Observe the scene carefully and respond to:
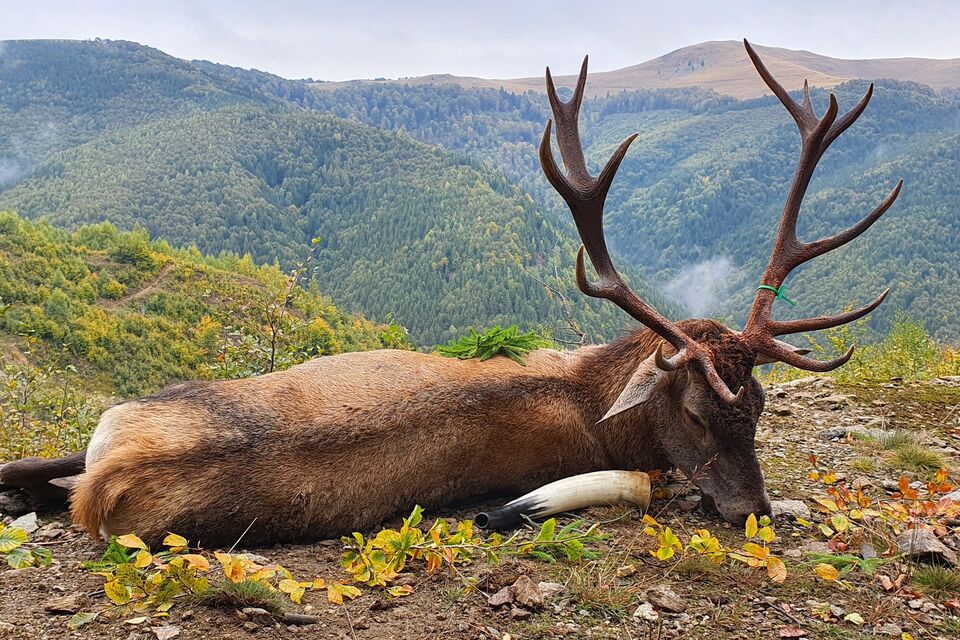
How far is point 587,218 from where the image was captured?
5078 mm

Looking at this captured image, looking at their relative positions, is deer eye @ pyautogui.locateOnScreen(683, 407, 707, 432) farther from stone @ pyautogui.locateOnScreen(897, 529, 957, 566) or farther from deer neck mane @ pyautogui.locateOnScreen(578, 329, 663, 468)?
stone @ pyautogui.locateOnScreen(897, 529, 957, 566)

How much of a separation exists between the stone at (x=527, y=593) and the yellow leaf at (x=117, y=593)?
1677 mm

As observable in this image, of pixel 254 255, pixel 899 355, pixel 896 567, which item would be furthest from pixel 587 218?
pixel 254 255

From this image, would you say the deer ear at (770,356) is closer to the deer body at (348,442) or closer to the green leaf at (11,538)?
the deer body at (348,442)

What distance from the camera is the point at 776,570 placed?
11.2 ft

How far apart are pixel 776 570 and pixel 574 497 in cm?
147

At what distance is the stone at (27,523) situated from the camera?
425 cm

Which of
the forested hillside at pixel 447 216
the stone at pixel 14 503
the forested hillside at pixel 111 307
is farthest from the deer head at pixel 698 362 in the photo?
the forested hillside at pixel 447 216

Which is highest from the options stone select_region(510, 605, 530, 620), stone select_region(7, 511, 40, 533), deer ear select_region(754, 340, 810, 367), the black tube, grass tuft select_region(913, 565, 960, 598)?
deer ear select_region(754, 340, 810, 367)

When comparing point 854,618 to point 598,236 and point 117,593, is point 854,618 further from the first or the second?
A: point 117,593

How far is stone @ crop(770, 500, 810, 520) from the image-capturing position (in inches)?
186

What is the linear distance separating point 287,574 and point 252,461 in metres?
1.03

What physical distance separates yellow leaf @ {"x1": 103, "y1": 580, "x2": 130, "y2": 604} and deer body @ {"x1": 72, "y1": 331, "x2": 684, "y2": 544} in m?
0.79

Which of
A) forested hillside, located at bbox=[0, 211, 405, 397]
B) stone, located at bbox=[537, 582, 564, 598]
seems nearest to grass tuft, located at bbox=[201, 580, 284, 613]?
stone, located at bbox=[537, 582, 564, 598]
